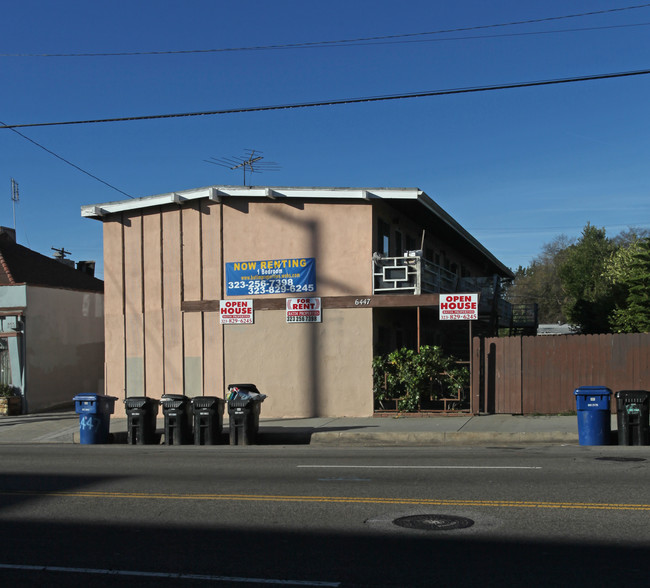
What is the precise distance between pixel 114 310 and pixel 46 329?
389cm

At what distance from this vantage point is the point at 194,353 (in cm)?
2205

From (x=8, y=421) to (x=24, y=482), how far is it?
12.6m

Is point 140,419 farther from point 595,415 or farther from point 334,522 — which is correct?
point 334,522

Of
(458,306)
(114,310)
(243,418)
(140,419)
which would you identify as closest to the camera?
(243,418)

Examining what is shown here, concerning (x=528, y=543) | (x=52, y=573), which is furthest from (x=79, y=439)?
(x=528, y=543)

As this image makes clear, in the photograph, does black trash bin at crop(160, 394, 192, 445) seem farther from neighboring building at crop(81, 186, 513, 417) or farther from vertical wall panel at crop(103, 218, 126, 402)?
vertical wall panel at crop(103, 218, 126, 402)

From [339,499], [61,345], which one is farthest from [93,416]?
[339,499]

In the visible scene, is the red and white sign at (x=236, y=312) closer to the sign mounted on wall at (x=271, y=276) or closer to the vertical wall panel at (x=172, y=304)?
the sign mounted on wall at (x=271, y=276)

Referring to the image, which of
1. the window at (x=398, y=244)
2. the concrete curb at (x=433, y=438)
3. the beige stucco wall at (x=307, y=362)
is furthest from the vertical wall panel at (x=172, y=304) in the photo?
the concrete curb at (x=433, y=438)

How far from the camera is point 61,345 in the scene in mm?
26484

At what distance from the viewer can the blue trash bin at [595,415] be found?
14.2m

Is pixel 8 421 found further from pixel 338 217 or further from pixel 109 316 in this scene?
pixel 338 217

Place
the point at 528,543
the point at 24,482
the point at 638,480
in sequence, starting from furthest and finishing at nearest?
the point at 24,482 < the point at 638,480 < the point at 528,543

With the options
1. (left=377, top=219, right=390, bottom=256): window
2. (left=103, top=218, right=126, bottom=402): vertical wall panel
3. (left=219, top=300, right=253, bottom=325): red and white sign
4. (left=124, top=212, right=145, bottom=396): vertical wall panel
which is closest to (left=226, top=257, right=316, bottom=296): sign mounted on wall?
(left=219, top=300, right=253, bottom=325): red and white sign
